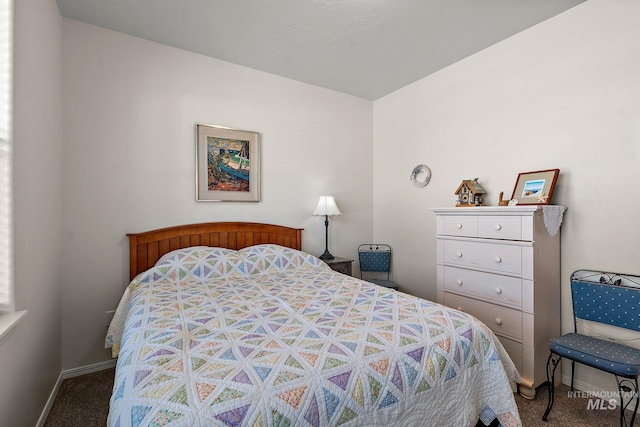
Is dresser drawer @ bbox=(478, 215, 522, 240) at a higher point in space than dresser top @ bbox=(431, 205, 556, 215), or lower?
lower

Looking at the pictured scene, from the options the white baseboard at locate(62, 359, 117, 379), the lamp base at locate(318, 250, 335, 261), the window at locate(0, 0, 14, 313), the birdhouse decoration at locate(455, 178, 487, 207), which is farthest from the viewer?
the lamp base at locate(318, 250, 335, 261)

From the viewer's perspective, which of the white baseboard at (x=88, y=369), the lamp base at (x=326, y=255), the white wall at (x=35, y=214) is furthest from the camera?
the lamp base at (x=326, y=255)

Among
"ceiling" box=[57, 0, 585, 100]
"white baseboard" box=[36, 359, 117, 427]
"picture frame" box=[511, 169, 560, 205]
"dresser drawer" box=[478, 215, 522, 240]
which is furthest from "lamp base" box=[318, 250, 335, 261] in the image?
"white baseboard" box=[36, 359, 117, 427]

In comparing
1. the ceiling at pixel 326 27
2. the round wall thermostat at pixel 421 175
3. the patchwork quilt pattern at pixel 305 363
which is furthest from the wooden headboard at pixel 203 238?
Answer: the ceiling at pixel 326 27

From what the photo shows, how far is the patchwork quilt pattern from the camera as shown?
92cm

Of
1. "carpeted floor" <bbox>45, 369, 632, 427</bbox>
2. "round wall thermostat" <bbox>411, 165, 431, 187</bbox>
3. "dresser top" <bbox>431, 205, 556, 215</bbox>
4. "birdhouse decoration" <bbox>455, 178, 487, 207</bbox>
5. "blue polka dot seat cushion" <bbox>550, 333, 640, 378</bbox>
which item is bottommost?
"carpeted floor" <bbox>45, 369, 632, 427</bbox>

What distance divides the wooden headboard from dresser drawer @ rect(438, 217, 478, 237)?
152cm

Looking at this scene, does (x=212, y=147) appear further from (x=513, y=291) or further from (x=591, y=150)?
(x=591, y=150)

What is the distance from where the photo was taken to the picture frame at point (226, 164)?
2.88 metres

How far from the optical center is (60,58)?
231cm

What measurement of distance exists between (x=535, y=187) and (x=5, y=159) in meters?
3.15

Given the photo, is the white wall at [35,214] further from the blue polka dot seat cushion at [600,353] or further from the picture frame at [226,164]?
the blue polka dot seat cushion at [600,353]

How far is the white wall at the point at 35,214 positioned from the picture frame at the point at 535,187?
310cm

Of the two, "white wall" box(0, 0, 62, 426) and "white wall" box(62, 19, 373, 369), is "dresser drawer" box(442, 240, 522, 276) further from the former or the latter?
"white wall" box(0, 0, 62, 426)
